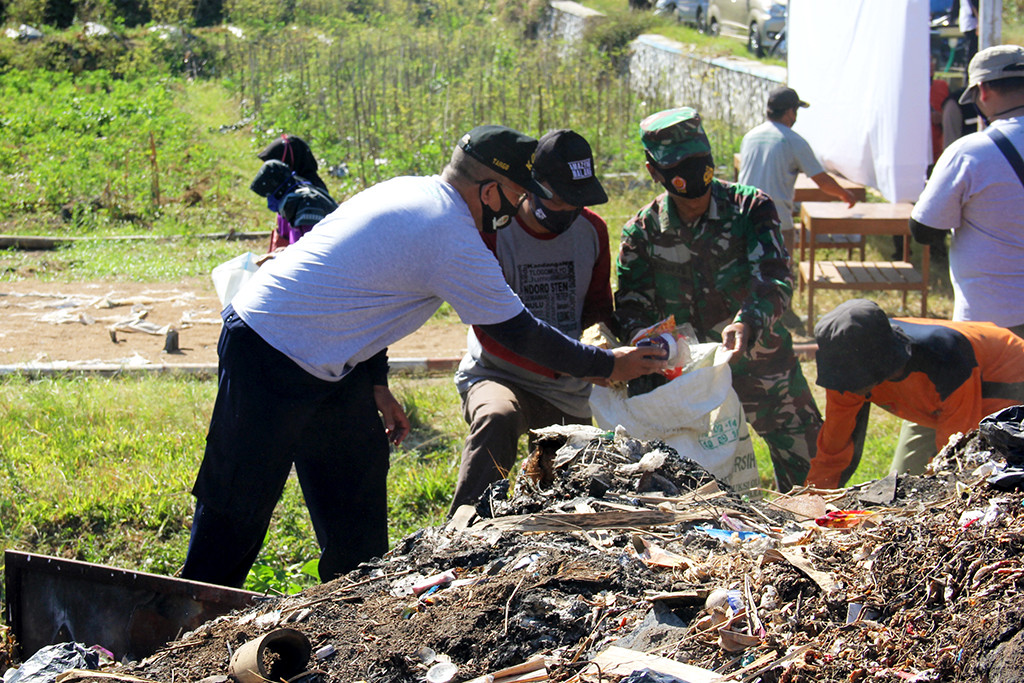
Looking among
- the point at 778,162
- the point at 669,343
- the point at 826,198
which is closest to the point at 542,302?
the point at 669,343

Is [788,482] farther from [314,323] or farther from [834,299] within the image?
[834,299]

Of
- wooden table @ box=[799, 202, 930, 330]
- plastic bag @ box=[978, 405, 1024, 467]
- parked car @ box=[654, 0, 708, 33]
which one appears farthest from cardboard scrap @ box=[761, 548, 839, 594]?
parked car @ box=[654, 0, 708, 33]

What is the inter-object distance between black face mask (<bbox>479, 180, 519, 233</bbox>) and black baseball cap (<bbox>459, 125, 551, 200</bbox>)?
0.22ft

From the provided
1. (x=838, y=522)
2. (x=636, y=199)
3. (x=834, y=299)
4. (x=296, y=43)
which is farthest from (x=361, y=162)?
(x=838, y=522)

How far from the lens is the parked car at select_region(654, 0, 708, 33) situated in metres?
22.3

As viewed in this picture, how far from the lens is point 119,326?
25.6 feet

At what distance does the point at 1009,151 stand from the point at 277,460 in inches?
128

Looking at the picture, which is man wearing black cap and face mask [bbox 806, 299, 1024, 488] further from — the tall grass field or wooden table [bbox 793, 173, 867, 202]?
wooden table [bbox 793, 173, 867, 202]

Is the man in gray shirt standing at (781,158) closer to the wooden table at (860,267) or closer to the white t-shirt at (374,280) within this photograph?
the wooden table at (860,267)

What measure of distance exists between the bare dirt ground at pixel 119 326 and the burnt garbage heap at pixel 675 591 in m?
4.40

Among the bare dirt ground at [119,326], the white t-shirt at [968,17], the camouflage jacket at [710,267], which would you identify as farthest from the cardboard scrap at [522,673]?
the white t-shirt at [968,17]

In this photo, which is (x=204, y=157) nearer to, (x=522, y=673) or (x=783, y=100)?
(x=783, y=100)

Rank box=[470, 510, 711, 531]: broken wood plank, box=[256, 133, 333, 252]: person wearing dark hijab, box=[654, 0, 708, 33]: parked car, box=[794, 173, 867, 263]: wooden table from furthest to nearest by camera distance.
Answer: box=[654, 0, 708, 33]: parked car → box=[794, 173, 867, 263]: wooden table → box=[256, 133, 333, 252]: person wearing dark hijab → box=[470, 510, 711, 531]: broken wood plank

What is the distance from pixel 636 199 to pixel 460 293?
832cm
